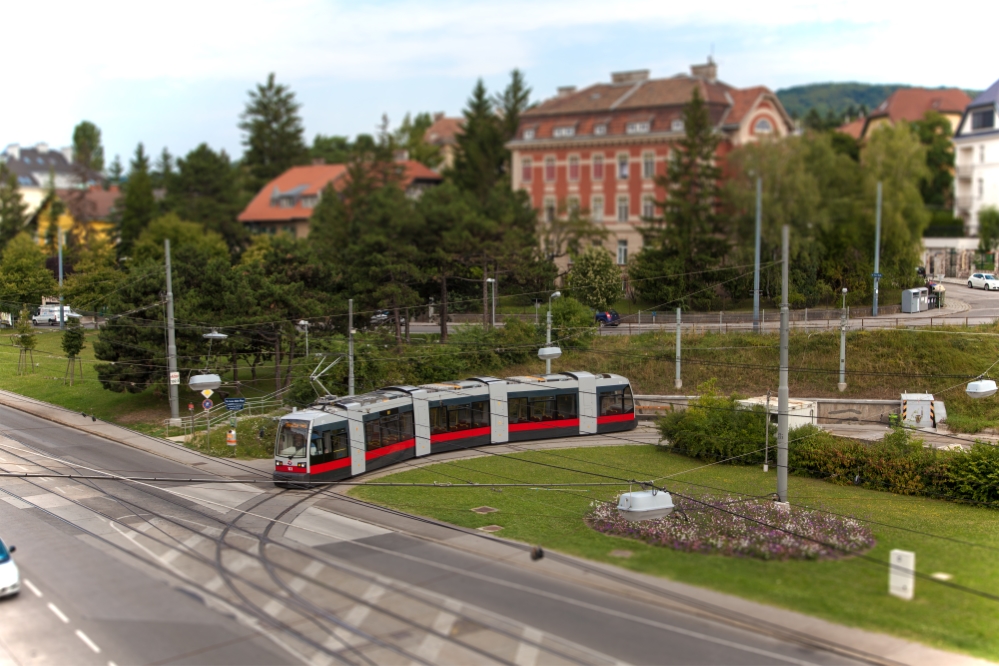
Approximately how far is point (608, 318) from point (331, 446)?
23.1 m

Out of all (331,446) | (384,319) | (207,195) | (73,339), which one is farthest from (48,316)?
(207,195)

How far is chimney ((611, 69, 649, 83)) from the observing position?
267ft

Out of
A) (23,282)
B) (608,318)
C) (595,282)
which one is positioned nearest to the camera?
(23,282)

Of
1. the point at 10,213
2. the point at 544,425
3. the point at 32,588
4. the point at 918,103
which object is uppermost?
the point at 918,103

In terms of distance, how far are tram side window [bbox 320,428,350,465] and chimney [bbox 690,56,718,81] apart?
59.1m

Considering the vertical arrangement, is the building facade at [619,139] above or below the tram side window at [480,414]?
above

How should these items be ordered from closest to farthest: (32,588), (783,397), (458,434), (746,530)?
(32,588), (746,530), (783,397), (458,434)

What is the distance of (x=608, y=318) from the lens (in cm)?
4891

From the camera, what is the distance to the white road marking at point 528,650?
603 inches

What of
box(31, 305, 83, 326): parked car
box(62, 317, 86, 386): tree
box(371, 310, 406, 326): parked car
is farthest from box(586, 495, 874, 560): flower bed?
box(31, 305, 83, 326): parked car

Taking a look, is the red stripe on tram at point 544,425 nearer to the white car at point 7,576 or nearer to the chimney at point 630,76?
the white car at point 7,576

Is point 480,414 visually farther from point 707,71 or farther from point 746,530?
point 707,71

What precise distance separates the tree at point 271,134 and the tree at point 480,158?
30.6m

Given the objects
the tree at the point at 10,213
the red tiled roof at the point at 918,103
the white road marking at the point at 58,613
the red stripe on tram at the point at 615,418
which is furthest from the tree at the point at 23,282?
the red tiled roof at the point at 918,103
